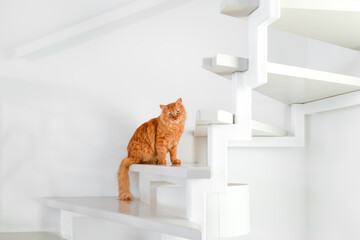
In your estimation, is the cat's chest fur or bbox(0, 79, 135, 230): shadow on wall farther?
bbox(0, 79, 135, 230): shadow on wall

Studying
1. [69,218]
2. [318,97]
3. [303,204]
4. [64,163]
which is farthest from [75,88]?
[303,204]

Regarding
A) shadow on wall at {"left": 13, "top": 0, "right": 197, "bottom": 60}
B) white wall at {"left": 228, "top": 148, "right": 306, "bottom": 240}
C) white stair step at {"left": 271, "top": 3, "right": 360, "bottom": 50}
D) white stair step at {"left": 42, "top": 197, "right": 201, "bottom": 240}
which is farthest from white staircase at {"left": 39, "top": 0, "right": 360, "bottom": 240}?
shadow on wall at {"left": 13, "top": 0, "right": 197, "bottom": 60}

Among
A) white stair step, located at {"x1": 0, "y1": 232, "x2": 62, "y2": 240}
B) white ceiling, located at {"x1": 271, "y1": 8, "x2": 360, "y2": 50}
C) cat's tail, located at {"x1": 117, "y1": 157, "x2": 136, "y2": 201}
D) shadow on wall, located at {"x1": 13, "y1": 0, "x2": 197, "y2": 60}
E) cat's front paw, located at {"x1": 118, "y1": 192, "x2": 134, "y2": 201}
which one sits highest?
shadow on wall, located at {"x1": 13, "y1": 0, "x2": 197, "y2": 60}

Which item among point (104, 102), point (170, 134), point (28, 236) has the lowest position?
point (28, 236)

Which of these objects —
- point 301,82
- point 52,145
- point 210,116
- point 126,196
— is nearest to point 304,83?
point 301,82

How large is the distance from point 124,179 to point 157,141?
0.26 m

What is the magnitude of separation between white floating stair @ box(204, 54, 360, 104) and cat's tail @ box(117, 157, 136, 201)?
2.07 ft

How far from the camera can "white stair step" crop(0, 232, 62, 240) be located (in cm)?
190

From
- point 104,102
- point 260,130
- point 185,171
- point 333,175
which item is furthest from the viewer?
point 104,102

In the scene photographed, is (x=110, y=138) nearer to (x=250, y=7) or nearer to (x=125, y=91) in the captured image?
(x=125, y=91)

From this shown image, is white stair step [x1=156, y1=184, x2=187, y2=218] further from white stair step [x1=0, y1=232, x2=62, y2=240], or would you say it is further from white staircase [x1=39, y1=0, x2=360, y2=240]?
white stair step [x1=0, y1=232, x2=62, y2=240]

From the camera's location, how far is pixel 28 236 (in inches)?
76.0

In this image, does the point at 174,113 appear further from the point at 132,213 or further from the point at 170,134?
the point at 132,213

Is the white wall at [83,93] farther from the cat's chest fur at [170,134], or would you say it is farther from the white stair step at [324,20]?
the white stair step at [324,20]
